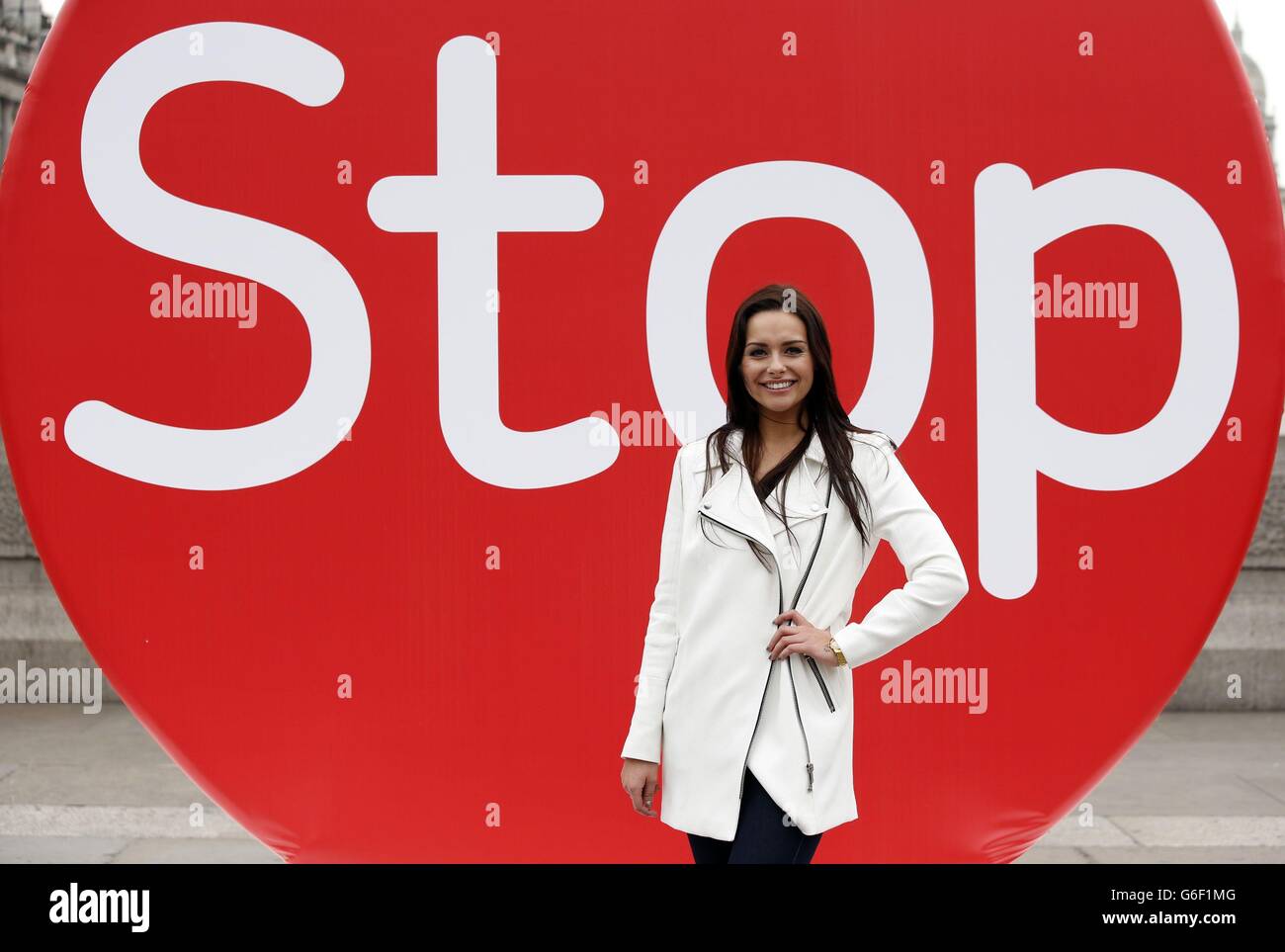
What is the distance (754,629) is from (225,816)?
125 inches

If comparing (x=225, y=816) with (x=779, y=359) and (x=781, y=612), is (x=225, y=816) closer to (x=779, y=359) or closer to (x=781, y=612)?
(x=781, y=612)

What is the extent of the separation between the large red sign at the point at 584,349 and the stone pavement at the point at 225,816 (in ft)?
3.40

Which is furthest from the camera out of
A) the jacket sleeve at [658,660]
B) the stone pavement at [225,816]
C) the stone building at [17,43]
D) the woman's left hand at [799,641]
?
the stone building at [17,43]

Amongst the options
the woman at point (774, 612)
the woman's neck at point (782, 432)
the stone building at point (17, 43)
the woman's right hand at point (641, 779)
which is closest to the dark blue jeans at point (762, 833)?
the woman at point (774, 612)

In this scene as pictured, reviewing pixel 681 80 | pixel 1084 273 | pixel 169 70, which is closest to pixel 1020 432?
pixel 1084 273

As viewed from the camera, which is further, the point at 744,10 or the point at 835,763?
the point at 744,10

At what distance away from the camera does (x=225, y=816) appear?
460 centimetres

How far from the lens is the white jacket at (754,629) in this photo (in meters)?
2.03

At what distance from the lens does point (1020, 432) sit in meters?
3.18

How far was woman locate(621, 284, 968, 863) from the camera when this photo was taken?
6.66 feet

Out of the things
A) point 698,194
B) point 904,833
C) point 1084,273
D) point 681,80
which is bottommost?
point 904,833

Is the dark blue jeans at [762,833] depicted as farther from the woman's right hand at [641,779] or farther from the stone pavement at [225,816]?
the stone pavement at [225,816]
